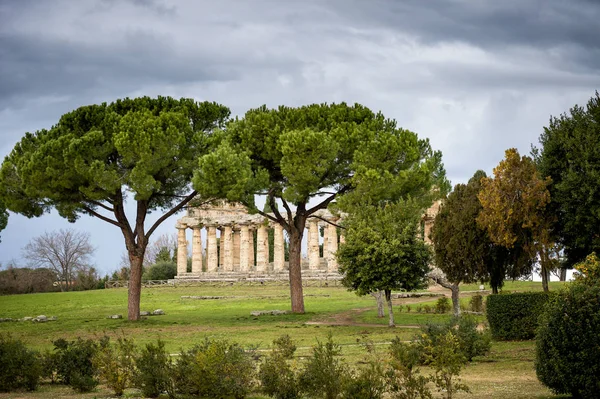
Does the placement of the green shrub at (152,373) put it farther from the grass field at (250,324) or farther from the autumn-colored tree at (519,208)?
the autumn-colored tree at (519,208)

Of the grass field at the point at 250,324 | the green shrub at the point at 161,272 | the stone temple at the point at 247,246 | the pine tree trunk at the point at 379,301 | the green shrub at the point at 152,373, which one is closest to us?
the green shrub at the point at 152,373

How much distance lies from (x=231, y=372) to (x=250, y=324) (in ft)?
73.2

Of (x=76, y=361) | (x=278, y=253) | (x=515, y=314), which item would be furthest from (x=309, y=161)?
(x=278, y=253)

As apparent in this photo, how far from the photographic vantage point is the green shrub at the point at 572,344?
14297 millimetres

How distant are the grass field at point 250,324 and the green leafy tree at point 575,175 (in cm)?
706

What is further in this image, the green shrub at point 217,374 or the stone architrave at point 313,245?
the stone architrave at point 313,245

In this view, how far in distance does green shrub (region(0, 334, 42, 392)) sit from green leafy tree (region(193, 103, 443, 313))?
2128cm

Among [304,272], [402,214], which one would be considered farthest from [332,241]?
[402,214]

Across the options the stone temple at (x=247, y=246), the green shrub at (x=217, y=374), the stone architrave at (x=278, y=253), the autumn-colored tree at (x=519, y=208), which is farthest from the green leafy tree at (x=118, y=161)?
the stone architrave at (x=278, y=253)

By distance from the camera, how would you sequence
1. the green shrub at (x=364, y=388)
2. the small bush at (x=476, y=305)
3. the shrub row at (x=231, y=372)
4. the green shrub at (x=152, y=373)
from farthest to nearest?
the small bush at (x=476, y=305) < the green shrub at (x=152, y=373) < the shrub row at (x=231, y=372) < the green shrub at (x=364, y=388)

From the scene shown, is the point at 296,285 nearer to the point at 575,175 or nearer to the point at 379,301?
the point at 379,301

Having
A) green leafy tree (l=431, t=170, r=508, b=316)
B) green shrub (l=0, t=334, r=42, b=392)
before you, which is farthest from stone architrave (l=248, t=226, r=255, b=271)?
green shrub (l=0, t=334, r=42, b=392)

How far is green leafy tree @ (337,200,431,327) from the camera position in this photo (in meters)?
33.0

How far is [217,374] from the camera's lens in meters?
14.6
